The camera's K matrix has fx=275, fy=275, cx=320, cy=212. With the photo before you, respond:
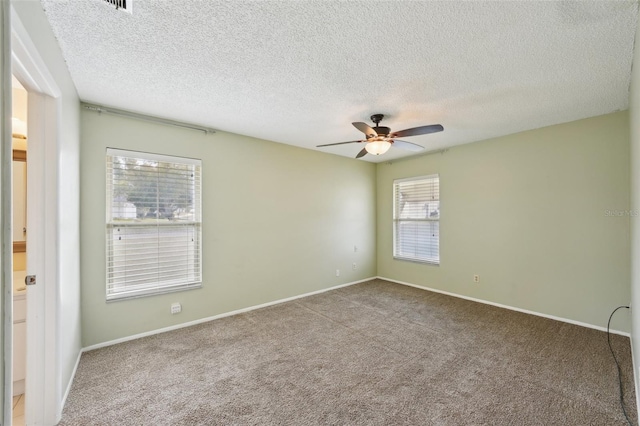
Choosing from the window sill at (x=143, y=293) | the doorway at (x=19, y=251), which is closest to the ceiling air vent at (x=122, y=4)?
the doorway at (x=19, y=251)

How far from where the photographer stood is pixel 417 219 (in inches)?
201

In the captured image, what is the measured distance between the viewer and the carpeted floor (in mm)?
1898

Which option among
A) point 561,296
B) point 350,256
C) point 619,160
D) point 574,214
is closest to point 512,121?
point 619,160

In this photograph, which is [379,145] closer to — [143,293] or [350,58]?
[350,58]

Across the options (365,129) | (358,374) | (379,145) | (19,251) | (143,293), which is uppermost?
(365,129)

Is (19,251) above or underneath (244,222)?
underneath

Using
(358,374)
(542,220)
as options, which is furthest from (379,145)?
(542,220)

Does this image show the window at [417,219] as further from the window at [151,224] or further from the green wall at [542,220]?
the window at [151,224]

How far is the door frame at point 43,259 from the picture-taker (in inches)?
69.7

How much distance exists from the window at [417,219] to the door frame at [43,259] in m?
4.80

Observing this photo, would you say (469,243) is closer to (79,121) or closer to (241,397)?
Answer: (241,397)

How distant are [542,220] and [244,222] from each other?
3995mm

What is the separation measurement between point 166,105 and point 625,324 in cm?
546

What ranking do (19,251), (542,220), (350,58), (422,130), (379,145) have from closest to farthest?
(350,58) < (19,251) < (422,130) < (379,145) < (542,220)
